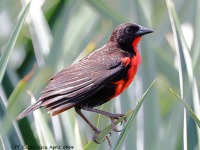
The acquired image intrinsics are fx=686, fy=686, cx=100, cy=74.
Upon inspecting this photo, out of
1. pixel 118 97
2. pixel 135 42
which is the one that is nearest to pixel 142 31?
pixel 135 42

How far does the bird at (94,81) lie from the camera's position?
2.01m

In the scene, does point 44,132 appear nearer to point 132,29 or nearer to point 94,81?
point 94,81

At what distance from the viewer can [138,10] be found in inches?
88.8

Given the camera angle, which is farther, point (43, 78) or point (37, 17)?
point (37, 17)

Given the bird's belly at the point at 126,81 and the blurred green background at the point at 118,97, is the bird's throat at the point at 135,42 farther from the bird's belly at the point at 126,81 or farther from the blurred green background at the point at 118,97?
the bird's belly at the point at 126,81

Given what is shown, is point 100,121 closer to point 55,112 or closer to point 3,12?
point 55,112

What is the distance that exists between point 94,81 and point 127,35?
374mm

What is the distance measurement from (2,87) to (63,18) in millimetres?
347

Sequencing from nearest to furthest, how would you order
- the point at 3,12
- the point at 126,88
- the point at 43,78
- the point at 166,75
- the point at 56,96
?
the point at 56,96 < the point at 126,88 < the point at 43,78 < the point at 166,75 < the point at 3,12

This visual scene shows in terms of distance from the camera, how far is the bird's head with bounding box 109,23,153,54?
244 centimetres

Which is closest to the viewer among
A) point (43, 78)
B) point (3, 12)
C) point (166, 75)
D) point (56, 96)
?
point (56, 96)

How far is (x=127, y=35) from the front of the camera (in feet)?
8.20

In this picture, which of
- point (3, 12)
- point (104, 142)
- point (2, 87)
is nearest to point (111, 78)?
point (104, 142)

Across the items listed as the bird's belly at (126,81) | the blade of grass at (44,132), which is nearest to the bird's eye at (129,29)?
the bird's belly at (126,81)
